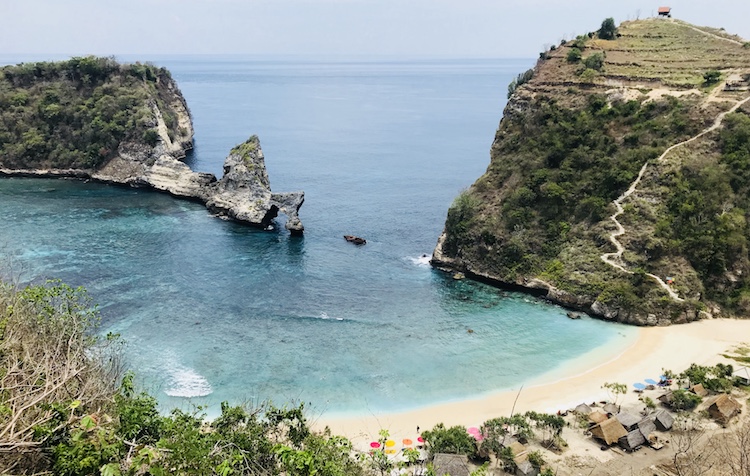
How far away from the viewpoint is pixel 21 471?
16969mm

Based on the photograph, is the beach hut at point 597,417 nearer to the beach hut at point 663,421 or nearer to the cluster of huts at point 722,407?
the beach hut at point 663,421

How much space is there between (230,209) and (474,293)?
35959 millimetres

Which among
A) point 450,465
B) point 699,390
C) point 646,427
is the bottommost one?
point 450,465

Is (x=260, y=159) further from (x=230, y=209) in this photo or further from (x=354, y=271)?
(x=354, y=271)

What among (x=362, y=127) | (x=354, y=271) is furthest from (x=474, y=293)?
(x=362, y=127)

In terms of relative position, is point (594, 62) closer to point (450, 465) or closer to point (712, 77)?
point (712, 77)

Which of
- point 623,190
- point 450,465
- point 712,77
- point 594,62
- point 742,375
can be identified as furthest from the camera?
point 594,62

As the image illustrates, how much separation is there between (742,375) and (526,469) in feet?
66.1

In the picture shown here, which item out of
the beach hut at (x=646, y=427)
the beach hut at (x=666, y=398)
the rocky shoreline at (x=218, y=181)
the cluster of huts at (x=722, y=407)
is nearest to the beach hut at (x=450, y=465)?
the beach hut at (x=646, y=427)

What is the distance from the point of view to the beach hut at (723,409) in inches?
1353

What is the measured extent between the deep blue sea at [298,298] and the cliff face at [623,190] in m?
4.45

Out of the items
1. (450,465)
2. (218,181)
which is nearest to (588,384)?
(450,465)

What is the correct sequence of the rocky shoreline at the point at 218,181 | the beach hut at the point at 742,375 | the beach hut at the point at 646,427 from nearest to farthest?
the beach hut at the point at 646,427
the beach hut at the point at 742,375
the rocky shoreline at the point at 218,181

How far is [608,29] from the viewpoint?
7662cm
